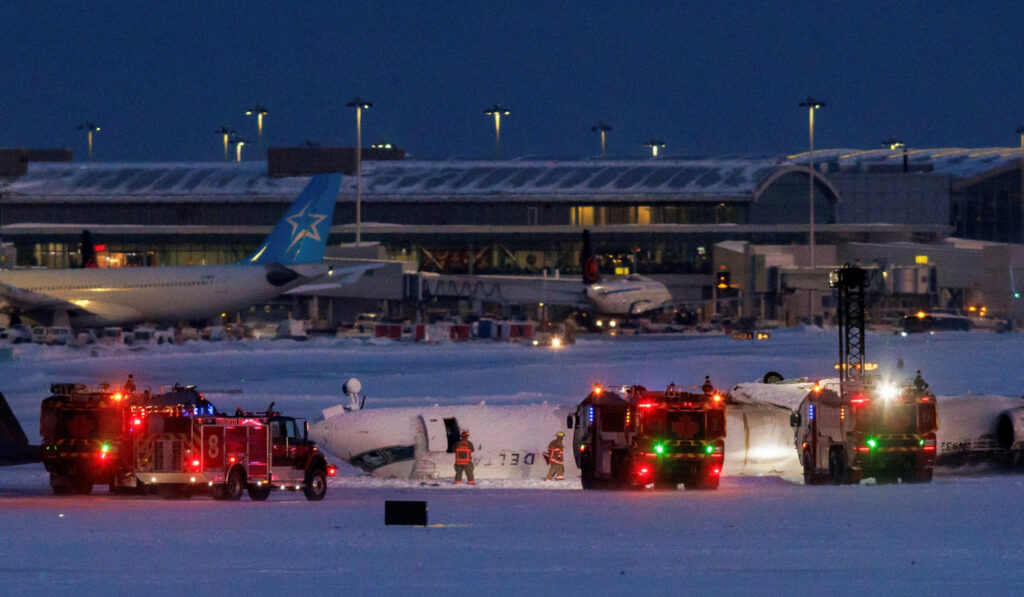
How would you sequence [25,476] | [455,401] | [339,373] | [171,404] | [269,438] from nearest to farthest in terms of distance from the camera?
[269,438]
[171,404]
[25,476]
[455,401]
[339,373]

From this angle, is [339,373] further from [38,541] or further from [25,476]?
[38,541]

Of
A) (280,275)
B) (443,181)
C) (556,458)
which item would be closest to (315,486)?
(556,458)

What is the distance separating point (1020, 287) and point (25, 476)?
3121 inches

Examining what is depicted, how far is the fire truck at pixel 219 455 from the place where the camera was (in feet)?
83.4

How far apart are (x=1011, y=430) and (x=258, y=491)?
58.2 feet

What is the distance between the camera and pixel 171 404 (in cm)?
2870

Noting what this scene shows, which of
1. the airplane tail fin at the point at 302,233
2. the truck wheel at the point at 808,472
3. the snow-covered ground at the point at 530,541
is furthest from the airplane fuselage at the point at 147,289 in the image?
the truck wheel at the point at 808,472

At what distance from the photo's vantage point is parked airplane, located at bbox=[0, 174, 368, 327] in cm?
7494

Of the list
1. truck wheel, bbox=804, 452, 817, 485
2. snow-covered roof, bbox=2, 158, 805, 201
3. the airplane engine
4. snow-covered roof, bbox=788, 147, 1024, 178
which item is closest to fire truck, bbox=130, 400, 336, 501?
truck wheel, bbox=804, 452, 817, 485

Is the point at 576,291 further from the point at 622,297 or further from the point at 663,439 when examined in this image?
the point at 663,439

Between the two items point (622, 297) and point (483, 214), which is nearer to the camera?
point (622, 297)

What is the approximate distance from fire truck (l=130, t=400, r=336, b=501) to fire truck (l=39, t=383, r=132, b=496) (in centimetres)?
59

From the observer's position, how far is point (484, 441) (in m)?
34.3

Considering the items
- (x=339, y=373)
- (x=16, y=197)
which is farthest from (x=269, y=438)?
(x=16, y=197)
